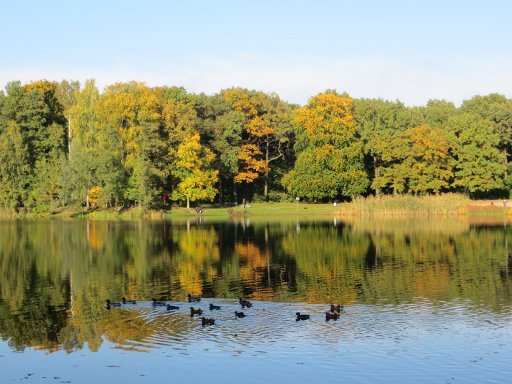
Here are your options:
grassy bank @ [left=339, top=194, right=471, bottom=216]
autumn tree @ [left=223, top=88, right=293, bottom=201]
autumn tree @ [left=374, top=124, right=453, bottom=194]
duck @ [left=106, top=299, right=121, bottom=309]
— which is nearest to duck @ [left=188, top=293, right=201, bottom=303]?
duck @ [left=106, top=299, right=121, bottom=309]

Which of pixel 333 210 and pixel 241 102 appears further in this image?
pixel 241 102

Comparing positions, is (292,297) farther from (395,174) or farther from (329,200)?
(329,200)

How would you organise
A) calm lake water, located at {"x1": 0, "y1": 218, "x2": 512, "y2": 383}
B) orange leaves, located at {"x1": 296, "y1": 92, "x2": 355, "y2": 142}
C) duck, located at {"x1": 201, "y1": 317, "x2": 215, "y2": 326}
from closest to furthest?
calm lake water, located at {"x1": 0, "y1": 218, "x2": 512, "y2": 383}
duck, located at {"x1": 201, "y1": 317, "x2": 215, "y2": 326}
orange leaves, located at {"x1": 296, "y1": 92, "x2": 355, "y2": 142}

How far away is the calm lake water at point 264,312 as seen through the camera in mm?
19219

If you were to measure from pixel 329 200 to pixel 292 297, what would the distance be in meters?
74.4

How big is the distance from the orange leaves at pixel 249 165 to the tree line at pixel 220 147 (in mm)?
190

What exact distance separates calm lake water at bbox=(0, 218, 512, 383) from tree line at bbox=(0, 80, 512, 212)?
3660 cm

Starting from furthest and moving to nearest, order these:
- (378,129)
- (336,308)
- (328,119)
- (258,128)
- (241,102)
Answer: (258,128)
(241,102)
(378,129)
(328,119)
(336,308)

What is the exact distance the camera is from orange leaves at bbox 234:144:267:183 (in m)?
99.4

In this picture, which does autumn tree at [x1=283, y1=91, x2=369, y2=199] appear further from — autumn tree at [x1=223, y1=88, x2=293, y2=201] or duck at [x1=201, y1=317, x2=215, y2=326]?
duck at [x1=201, y1=317, x2=215, y2=326]

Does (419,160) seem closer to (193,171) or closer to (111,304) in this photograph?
(193,171)

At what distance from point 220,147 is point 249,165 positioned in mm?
6018

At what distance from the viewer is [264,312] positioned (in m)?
26.1

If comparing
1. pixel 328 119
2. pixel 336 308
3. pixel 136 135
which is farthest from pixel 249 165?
pixel 336 308
